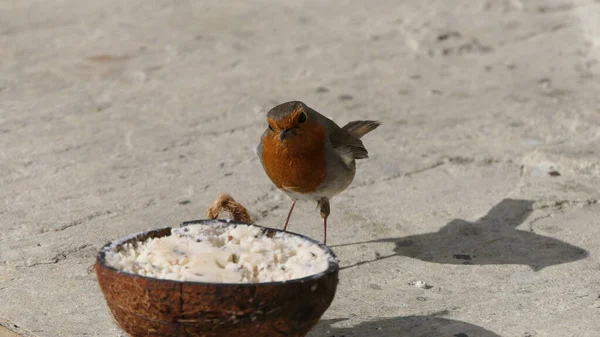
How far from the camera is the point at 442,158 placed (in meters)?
5.75

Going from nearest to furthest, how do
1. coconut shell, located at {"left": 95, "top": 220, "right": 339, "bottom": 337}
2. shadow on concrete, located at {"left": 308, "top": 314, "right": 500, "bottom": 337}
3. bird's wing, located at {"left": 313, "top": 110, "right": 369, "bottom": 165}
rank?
coconut shell, located at {"left": 95, "top": 220, "right": 339, "bottom": 337}
shadow on concrete, located at {"left": 308, "top": 314, "right": 500, "bottom": 337}
bird's wing, located at {"left": 313, "top": 110, "right": 369, "bottom": 165}

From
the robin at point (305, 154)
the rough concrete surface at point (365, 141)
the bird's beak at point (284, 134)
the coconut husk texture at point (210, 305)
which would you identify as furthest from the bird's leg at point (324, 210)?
the coconut husk texture at point (210, 305)

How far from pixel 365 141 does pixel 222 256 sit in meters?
2.96

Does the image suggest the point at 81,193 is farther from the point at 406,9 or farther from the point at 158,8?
the point at 406,9

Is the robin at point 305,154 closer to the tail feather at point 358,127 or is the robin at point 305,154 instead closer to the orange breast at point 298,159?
the orange breast at point 298,159

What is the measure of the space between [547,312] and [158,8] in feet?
18.0

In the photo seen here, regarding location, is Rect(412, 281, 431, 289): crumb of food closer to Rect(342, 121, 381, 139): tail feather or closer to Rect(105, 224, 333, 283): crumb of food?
Rect(105, 224, 333, 283): crumb of food

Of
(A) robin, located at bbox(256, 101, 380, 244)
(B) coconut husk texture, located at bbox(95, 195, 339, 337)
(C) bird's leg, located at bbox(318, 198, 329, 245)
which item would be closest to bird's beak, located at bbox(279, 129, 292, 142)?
(A) robin, located at bbox(256, 101, 380, 244)

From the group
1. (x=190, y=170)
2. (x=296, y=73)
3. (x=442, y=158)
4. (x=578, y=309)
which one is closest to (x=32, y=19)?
(x=296, y=73)

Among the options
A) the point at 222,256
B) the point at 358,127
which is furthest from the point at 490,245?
the point at 222,256

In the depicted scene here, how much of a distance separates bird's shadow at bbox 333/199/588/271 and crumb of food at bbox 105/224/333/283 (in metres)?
1.10

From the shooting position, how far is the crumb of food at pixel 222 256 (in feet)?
9.98

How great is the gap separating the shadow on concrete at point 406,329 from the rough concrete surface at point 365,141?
12 millimetres

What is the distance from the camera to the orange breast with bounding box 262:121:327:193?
419 centimetres
